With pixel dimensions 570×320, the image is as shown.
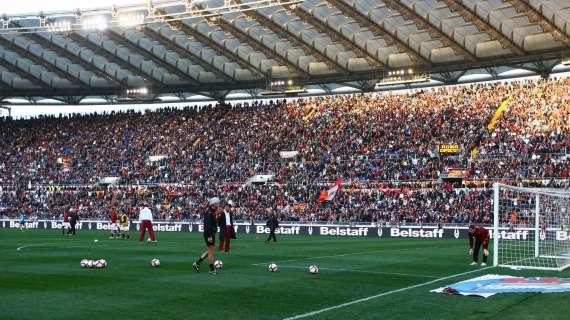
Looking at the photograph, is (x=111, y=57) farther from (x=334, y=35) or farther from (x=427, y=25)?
(x=427, y=25)

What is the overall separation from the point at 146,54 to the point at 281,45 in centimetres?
1090

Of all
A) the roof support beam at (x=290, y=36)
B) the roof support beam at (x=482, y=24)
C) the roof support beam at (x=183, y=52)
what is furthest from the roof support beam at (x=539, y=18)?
the roof support beam at (x=183, y=52)

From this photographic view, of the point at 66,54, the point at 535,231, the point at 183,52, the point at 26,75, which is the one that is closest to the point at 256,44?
the point at 183,52

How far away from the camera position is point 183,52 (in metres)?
56.1

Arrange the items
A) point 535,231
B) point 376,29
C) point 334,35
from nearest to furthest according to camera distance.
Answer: point 535,231
point 376,29
point 334,35

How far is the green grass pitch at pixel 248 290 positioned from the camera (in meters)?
12.4

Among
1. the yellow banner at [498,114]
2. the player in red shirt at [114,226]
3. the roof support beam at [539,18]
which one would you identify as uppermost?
the roof support beam at [539,18]

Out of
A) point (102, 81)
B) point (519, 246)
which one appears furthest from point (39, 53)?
point (519, 246)

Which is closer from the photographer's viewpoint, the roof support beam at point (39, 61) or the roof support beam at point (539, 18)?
the roof support beam at point (539, 18)

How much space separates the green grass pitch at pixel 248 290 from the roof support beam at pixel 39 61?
36.3m

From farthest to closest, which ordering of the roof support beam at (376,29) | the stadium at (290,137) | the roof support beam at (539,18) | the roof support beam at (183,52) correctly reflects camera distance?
the roof support beam at (183,52)
the roof support beam at (376,29)
the roof support beam at (539,18)
the stadium at (290,137)

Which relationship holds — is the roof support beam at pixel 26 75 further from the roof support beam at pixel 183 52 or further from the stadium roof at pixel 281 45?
the roof support beam at pixel 183 52

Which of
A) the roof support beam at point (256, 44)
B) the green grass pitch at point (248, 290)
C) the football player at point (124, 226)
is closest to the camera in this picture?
the green grass pitch at point (248, 290)

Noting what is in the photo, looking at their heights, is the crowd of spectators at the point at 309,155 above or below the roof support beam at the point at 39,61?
below
